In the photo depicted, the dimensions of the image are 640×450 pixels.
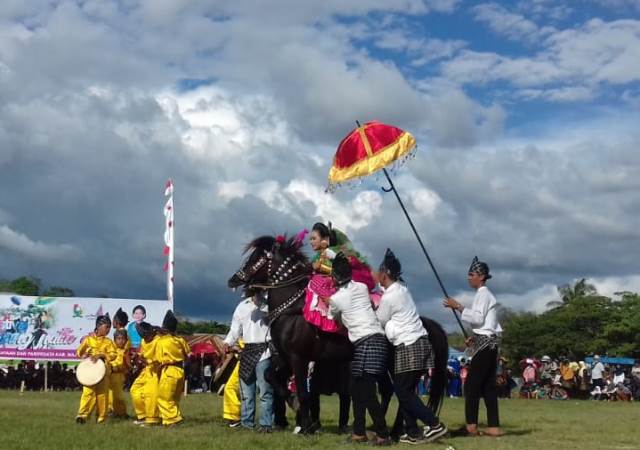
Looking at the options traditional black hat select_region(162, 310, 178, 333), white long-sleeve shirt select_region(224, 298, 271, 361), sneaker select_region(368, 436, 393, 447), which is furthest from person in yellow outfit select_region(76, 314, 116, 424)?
sneaker select_region(368, 436, 393, 447)

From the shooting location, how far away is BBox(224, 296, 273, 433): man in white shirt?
11.3 metres

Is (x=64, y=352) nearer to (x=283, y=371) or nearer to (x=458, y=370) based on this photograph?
(x=458, y=370)

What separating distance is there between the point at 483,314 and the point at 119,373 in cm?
615

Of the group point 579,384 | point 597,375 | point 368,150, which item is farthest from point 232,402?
point 579,384

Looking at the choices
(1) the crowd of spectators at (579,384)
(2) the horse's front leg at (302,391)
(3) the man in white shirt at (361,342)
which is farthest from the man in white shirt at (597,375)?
(3) the man in white shirt at (361,342)

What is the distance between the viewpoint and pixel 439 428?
31.7 feet

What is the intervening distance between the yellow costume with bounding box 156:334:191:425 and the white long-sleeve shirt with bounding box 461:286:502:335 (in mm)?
4279

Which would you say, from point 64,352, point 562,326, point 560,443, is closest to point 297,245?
point 560,443

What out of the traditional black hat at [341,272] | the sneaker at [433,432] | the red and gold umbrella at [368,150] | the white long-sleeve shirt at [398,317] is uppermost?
the red and gold umbrella at [368,150]

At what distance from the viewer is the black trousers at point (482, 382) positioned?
10.4 metres

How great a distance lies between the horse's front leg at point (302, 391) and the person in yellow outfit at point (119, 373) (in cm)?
392

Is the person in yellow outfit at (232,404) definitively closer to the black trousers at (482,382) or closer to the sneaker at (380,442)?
the sneaker at (380,442)

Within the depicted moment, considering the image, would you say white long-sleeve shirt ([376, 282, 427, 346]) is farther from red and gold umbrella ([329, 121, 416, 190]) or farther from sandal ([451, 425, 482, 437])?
red and gold umbrella ([329, 121, 416, 190])

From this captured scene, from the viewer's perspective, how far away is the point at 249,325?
11.8m
